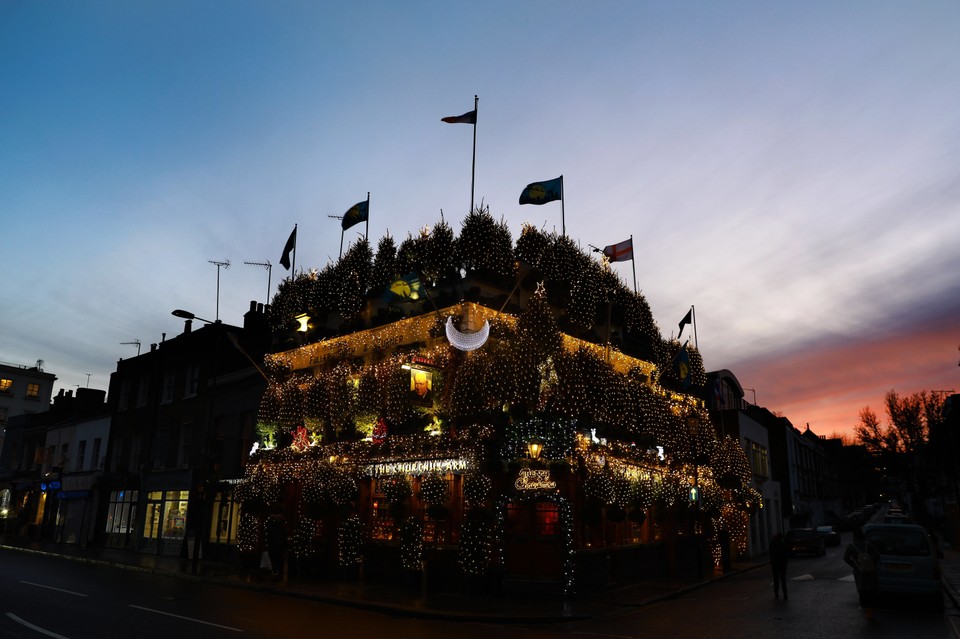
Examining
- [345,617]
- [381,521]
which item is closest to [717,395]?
[381,521]

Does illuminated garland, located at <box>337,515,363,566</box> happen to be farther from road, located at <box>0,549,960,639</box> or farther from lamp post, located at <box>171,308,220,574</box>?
lamp post, located at <box>171,308,220,574</box>

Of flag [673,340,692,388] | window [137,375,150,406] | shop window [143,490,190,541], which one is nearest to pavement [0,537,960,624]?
shop window [143,490,190,541]

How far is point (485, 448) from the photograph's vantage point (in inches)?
725

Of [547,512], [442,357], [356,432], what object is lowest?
[547,512]

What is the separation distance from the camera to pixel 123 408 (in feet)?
124

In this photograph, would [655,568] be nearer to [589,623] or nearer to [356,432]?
[589,623]

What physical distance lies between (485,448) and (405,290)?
6.69 meters

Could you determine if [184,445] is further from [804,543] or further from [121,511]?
[804,543]

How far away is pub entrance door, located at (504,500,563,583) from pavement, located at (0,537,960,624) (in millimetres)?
Result: 865

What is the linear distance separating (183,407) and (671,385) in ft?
78.4

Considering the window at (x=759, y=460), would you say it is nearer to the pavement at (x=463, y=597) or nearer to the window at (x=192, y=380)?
the pavement at (x=463, y=597)

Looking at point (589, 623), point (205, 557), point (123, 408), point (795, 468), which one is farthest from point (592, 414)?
point (795, 468)

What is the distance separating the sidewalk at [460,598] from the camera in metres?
14.9

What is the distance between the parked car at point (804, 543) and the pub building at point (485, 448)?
27.9 ft
